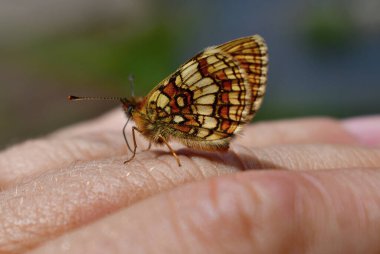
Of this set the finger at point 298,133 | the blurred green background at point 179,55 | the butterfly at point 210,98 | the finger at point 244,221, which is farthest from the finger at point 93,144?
the blurred green background at point 179,55

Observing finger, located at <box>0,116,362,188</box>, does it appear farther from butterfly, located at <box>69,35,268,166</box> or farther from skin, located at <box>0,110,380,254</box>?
skin, located at <box>0,110,380,254</box>

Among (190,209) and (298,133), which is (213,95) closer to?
(190,209)

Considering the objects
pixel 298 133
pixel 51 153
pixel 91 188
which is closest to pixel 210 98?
pixel 91 188

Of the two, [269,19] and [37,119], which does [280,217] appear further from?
→ [269,19]

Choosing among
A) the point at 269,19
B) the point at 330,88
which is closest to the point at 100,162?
the point at 330,88

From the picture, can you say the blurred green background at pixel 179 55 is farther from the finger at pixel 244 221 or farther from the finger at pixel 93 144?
the finger at pixel 244 221

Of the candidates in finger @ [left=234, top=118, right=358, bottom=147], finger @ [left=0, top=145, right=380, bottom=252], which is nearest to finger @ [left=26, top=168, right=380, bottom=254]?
finger @ [left=0, top=145, right=380, bottom=252]
